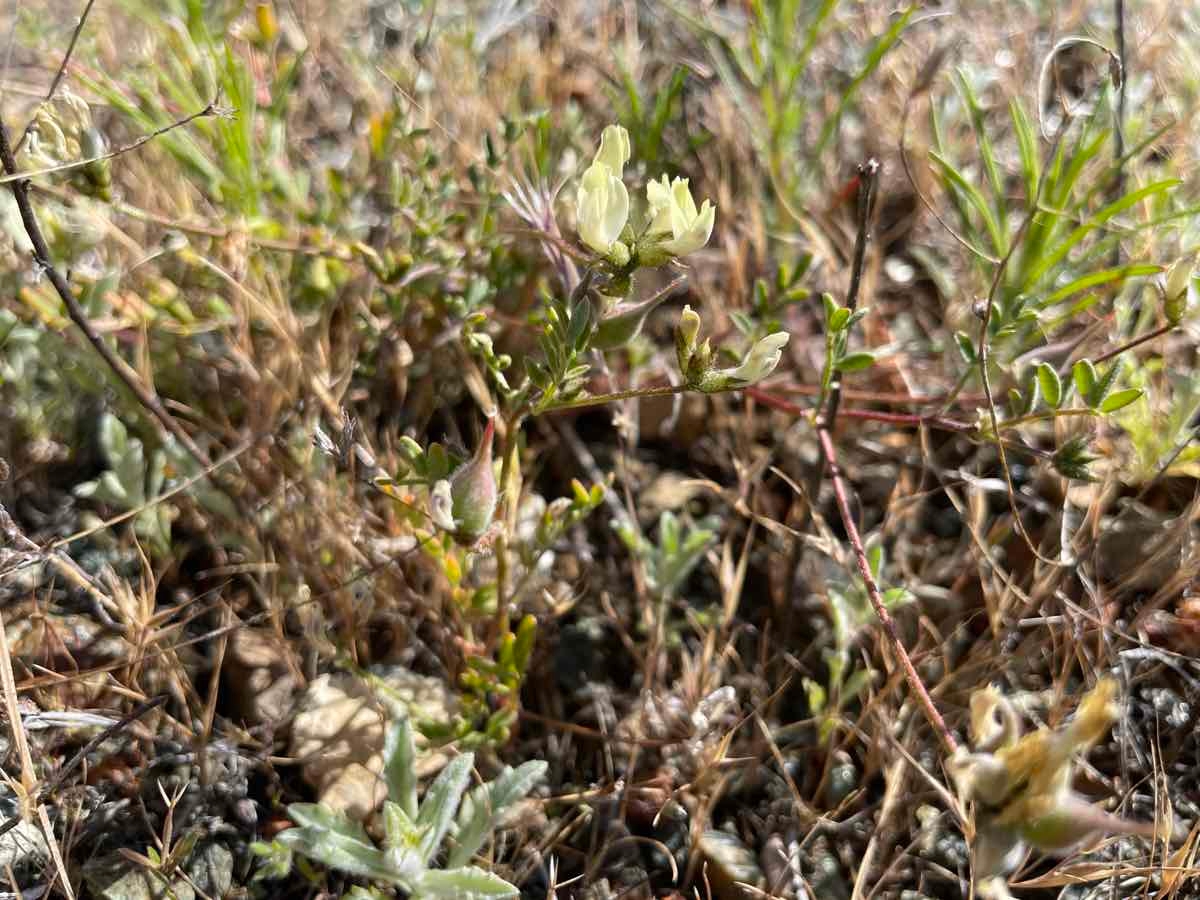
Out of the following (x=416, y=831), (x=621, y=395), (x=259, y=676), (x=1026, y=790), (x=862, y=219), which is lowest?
(x=259, y=676)

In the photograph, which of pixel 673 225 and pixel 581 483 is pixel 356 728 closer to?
pixel 581 483

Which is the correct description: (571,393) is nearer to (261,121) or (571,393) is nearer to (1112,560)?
(1112,560)

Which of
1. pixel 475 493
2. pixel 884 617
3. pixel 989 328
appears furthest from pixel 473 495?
pixel 989 328

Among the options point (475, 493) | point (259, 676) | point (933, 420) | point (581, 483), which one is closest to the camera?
point (475, 493)

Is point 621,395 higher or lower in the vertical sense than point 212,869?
higher

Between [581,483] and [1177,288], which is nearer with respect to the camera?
[1177,288]

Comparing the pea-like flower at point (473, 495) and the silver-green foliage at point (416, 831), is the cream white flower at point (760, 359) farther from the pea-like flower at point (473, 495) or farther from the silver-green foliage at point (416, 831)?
the silver-green foliage at point (416, 831)

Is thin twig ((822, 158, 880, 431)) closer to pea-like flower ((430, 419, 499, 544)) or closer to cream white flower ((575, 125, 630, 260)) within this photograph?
cream white flower ((575, 125, 630, 260))

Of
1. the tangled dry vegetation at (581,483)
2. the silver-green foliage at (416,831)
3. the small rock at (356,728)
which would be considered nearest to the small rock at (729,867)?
the tangled dry vegetation at (581,483)
